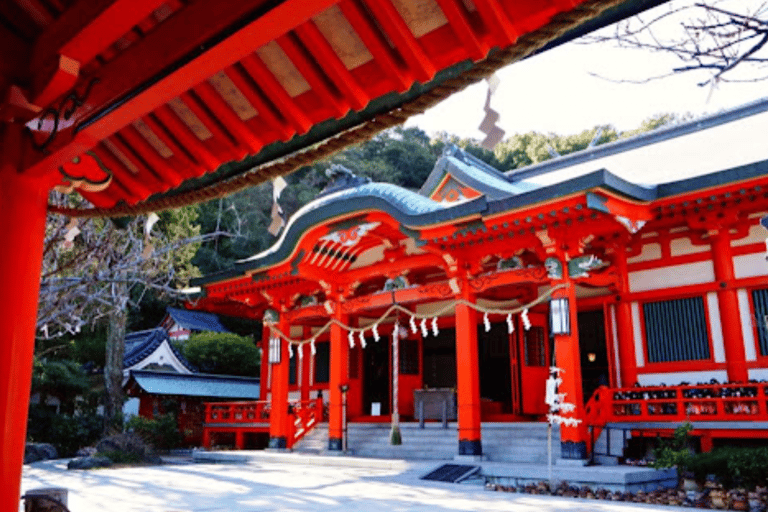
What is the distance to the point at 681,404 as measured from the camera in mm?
10055

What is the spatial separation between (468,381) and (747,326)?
4.98m

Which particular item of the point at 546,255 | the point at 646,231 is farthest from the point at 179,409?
the point at 646,231

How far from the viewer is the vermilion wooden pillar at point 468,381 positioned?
11742mm

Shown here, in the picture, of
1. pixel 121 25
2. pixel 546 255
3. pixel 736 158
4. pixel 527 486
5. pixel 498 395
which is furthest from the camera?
pixel 498 395

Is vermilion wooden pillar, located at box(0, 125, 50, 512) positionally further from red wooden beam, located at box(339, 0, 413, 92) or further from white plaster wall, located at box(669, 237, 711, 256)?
white plaster wall, located at box(669, 237, 711, 256)

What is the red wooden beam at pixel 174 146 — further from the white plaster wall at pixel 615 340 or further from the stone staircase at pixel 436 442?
the white plaster wall at pixel 615 340

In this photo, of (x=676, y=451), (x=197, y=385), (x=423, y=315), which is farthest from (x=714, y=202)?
(x=197, y=385)

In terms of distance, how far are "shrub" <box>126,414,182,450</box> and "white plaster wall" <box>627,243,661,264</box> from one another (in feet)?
45.2

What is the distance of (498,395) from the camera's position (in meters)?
17.3

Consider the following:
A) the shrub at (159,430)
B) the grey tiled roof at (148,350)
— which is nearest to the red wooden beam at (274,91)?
the shrub at (159,430)

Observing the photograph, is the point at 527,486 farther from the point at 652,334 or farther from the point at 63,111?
the point at 63,111

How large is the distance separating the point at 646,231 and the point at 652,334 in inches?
78.9

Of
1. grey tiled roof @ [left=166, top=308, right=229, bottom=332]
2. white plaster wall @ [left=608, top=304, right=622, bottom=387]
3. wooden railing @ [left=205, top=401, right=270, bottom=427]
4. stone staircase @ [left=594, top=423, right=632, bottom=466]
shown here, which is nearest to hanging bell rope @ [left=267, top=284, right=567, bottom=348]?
white plaster wall @ [left=608, top=304, right=622, bottom=387]

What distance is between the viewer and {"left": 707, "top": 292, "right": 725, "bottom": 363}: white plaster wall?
10.8m
